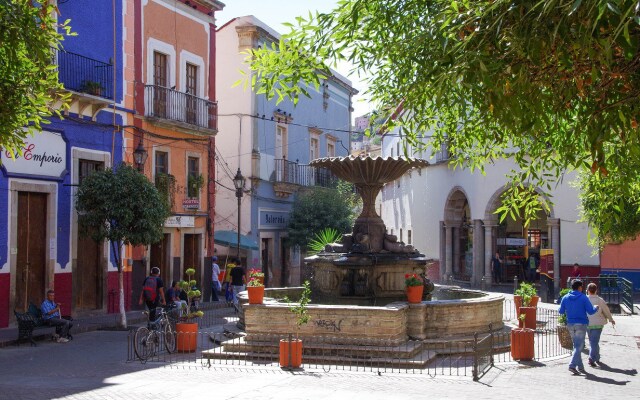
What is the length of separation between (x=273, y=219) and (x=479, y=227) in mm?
8547

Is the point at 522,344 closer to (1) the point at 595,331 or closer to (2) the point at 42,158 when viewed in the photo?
(1) the point at 595,331

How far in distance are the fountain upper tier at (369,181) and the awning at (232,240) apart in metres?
14.0

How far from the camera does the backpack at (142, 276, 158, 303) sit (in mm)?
17734

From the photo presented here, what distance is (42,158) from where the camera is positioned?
19.3 m

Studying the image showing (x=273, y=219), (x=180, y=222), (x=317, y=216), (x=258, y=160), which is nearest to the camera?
(x=180, y=222)

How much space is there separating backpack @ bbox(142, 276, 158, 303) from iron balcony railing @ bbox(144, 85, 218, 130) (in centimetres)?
709

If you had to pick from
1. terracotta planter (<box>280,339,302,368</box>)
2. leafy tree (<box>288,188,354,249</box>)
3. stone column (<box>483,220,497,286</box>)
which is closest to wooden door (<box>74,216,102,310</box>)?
terracotta planter (<box>280,339,302,368</box>)

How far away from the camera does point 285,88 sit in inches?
328

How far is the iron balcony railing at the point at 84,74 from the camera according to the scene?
783 inches

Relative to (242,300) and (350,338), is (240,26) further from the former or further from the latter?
(350,338)

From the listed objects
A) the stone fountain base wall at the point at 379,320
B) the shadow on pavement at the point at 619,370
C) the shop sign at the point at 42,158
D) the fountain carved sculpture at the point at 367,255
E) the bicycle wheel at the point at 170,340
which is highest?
the shop sign at the point at 42,158

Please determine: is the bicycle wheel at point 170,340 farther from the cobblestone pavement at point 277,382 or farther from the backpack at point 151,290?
the backpack at point 151,290

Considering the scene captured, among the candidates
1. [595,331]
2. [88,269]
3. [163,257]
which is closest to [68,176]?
[88,269]

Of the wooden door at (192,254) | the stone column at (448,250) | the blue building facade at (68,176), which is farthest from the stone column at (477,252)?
the blue building facade at (68,176)
